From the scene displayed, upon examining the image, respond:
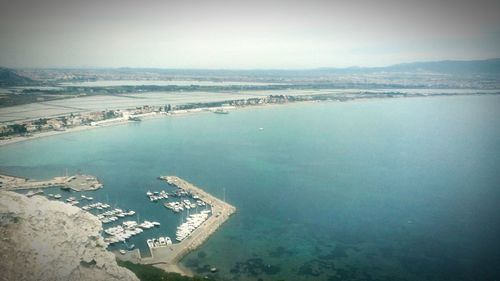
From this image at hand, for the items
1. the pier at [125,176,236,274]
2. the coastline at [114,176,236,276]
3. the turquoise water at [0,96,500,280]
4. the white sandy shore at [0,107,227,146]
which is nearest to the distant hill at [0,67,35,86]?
the white sandy shore at [0,107,227,146]

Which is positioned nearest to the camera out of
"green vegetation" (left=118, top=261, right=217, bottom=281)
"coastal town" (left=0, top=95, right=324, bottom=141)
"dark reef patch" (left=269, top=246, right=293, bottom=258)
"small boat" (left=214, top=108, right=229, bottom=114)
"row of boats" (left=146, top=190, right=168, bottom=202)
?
"green vegetation" (left=118, top=261, right=217, bottom=281)

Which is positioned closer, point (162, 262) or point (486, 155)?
point (162, 262)

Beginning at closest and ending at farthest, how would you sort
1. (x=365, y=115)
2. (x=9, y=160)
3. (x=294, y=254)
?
(x=294, y=254) → (x=9, y=160) → (x=365, y=115)

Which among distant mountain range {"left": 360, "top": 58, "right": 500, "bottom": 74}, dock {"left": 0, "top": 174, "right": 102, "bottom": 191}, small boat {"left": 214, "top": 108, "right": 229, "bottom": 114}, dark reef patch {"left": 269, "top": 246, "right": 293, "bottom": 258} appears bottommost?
dark reef patch {"left": 269, "top": 246, "right": 293, "bottom": 258}

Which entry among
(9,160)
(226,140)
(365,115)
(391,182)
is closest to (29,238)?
(391,182)

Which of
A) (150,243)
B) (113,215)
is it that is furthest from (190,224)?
(113,215)

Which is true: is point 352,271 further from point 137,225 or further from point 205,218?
point 137,225

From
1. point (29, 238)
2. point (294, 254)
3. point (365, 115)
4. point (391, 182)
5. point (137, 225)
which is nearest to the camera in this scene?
point (29, 238)

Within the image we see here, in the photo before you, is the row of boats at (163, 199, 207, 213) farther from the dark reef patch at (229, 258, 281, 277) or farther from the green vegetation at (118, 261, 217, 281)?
the green vegetation at (118, 261, 217, 281)
